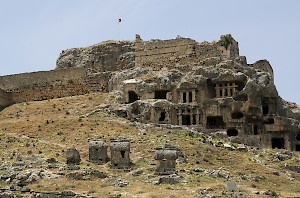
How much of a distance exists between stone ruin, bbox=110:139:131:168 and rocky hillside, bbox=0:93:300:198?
0.55 m

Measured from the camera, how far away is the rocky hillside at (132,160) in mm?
33219

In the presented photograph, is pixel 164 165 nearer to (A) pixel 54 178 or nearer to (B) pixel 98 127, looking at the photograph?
(A) pixel 54 178

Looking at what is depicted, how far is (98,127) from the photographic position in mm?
45469

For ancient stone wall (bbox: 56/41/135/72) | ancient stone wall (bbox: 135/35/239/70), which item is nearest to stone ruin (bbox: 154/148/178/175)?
ancient stone wall (bbox: 135/35/239/70)

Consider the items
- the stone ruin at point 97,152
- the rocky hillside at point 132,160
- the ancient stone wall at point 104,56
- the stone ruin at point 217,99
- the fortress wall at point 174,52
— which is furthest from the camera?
the ancient stone wall at point 104,56

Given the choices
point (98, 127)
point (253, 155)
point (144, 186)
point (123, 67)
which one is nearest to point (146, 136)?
point (98, 127)

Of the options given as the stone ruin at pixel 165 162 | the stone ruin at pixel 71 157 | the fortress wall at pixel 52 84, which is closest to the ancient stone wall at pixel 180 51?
the fortress wall at pixel 52 84

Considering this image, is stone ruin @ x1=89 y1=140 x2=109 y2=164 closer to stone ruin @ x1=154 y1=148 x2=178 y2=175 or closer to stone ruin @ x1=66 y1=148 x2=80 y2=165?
stone ruin @ x1=66 y1=148 x2=80 y2=165

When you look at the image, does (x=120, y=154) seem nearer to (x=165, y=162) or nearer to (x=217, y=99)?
(x=165, y=162)

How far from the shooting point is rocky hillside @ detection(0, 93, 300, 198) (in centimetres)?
3322

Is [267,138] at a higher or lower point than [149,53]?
lower

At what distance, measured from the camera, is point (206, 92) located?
49719 millimetres

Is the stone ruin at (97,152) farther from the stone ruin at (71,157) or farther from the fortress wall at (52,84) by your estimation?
the fortress wall at (52,84)

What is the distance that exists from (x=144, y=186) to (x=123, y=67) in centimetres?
2775
